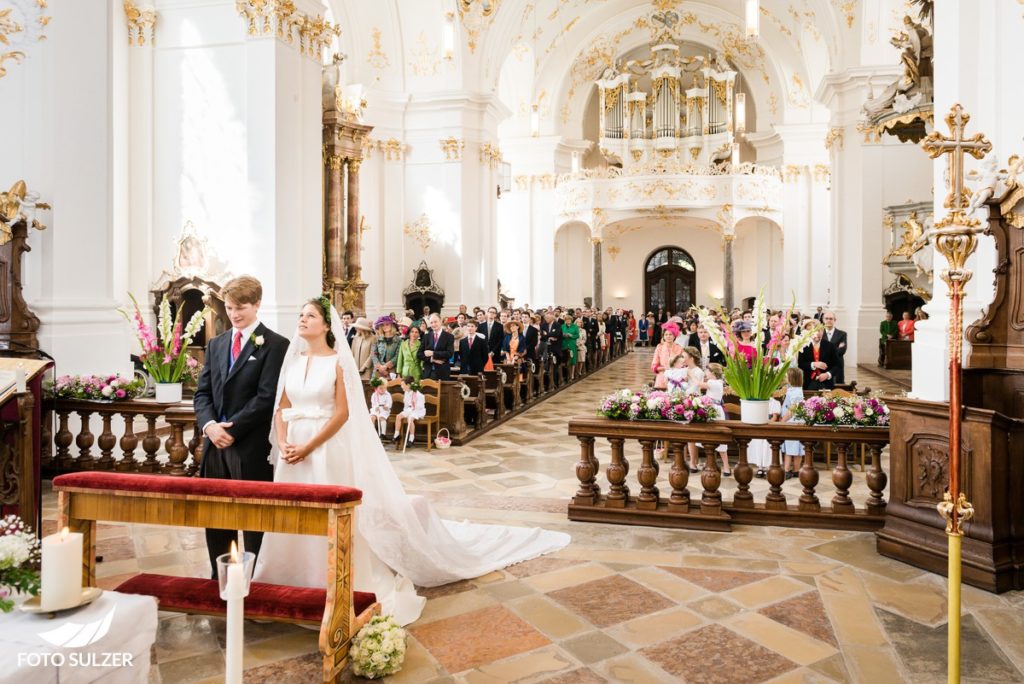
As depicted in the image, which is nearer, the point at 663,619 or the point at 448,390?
the point at 663,619

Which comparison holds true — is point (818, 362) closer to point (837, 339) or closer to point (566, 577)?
point (837, 339)

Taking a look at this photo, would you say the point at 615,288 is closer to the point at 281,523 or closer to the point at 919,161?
the point at 919,161

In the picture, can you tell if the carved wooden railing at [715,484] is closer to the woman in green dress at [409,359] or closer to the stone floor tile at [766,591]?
the stone floor tile at [766,591]

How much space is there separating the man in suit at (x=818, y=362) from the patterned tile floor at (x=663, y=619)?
3800mm

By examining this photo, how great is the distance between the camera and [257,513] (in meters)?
3.26

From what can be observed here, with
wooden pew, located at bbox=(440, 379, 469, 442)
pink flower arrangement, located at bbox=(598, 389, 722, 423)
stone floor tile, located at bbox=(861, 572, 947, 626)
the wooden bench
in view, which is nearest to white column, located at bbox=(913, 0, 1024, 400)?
stone floor tile, located at bbox=(861, 572, 947, 626)

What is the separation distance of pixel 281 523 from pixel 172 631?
3.77 ft

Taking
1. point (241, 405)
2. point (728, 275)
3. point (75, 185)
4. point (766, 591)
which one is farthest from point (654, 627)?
point (728, 275)

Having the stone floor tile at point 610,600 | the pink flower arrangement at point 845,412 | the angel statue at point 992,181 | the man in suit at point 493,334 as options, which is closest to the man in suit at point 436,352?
the man in suit at point 493,334

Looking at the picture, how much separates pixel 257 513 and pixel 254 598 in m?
0.57

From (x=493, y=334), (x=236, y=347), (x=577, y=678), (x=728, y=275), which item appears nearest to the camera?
(x=577, y=678)

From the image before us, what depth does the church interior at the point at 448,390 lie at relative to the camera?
338 cm

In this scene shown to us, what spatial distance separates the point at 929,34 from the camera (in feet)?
30.0

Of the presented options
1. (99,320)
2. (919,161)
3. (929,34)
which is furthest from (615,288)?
(99,320)
